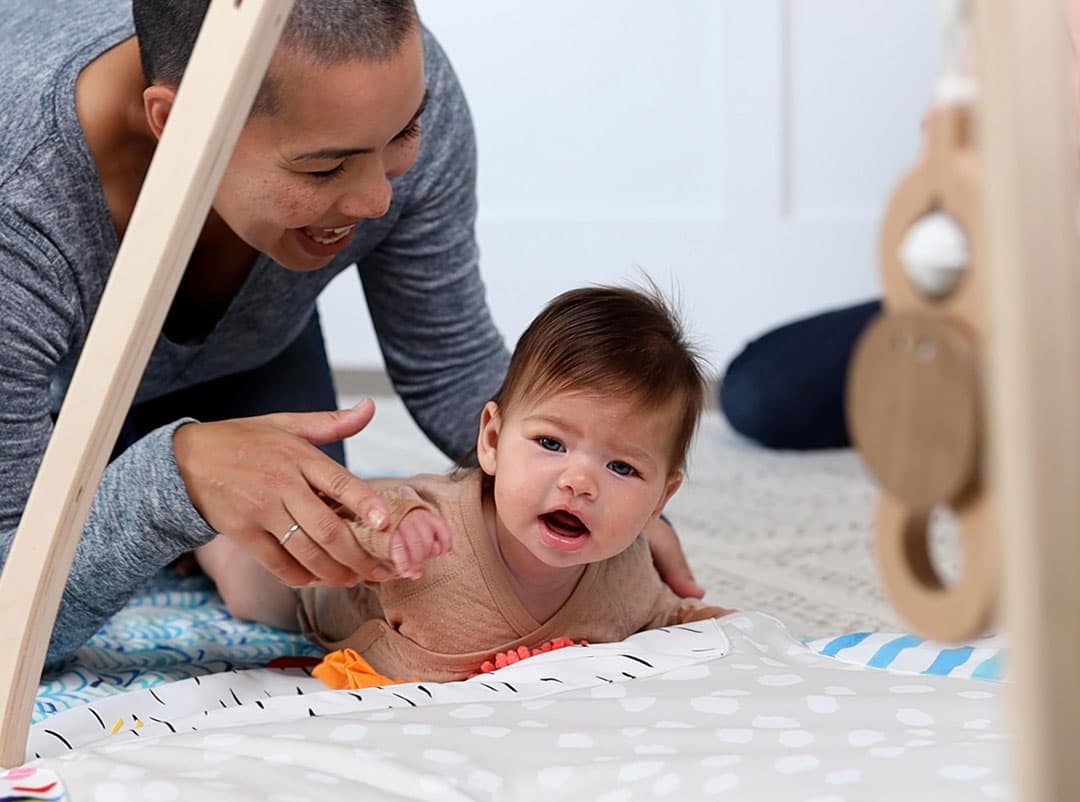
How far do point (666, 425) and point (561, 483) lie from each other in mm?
94

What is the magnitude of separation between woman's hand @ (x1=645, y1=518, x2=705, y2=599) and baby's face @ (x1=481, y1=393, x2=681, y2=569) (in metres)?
0.19

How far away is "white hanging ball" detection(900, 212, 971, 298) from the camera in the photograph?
16.1 inches

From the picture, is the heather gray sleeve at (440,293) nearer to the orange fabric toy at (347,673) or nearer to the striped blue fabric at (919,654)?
the orange fabric toy at (347,673)

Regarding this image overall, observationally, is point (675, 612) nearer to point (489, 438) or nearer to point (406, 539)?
point (489, 438)

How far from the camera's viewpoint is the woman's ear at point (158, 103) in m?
0.92

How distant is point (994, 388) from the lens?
0.36 metres

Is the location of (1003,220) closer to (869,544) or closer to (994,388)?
(994,388)

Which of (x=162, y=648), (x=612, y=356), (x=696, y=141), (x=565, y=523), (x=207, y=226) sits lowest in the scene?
(x=162, y=648)

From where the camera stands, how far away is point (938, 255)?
1.35ft

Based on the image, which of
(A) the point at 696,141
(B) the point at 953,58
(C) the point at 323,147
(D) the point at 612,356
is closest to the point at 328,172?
(C) the point at 323,147

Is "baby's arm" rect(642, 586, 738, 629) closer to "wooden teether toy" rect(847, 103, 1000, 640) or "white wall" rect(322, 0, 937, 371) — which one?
"wooden teether toy" rect(847, 103, 1000, 640)

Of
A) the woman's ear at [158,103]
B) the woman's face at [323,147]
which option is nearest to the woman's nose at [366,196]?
the woman's face at [323,147]

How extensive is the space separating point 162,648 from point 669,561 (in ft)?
1.37

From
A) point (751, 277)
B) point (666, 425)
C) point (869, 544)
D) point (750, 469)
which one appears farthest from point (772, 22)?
point (666, 425)
